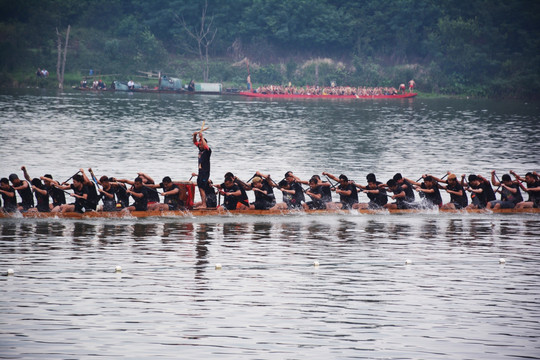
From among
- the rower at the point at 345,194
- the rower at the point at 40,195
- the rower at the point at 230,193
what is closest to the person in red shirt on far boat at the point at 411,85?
the rower at the point at 345,194

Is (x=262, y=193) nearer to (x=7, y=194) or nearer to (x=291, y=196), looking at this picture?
(x=291, y=196)

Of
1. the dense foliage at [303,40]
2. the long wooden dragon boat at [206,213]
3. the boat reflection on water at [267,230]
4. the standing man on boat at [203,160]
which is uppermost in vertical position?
the dense foliage at [303,40]

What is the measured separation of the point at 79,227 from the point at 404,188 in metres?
11.0

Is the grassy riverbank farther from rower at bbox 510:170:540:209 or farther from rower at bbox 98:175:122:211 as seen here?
rower at bbox 98:175:122:211

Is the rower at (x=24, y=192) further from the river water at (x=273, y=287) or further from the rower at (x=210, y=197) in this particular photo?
the rower at (x=210, y=197)

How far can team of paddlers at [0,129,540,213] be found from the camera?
2816 cm

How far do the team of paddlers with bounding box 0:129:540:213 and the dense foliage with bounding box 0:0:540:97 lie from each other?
3032 inches

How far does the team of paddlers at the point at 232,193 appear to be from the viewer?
28156 mm

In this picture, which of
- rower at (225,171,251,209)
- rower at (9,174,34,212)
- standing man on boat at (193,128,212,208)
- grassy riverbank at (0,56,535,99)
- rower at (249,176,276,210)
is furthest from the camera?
grassy riverbank at (0,56,535,99)

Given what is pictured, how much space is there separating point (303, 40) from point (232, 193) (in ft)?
284

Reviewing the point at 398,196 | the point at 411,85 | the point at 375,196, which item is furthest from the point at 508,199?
the point at 411,85

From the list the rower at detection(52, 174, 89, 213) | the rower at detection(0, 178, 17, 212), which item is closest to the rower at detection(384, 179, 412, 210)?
the rower at detection(52, 174, 89, 213)

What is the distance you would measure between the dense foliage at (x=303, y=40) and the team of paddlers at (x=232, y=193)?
77.0 meters

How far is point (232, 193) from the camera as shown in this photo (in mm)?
29125
